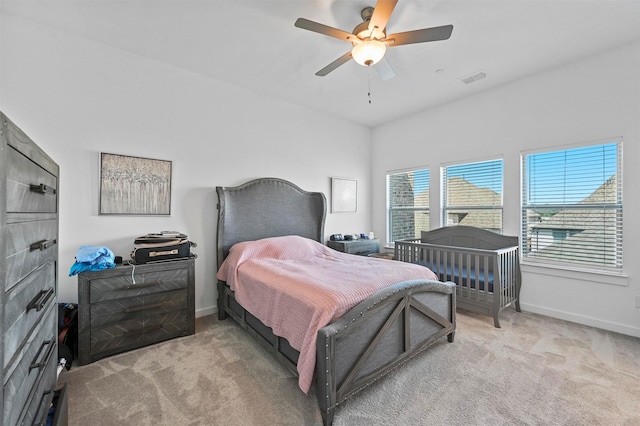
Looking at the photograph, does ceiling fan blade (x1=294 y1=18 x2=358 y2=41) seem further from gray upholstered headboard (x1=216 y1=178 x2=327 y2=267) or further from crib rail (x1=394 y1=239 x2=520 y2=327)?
crib rail (x1=394 y1=239 x2=520 y2=327)

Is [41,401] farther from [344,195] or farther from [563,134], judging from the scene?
[563,134]

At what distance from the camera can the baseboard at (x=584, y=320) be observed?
2732mm

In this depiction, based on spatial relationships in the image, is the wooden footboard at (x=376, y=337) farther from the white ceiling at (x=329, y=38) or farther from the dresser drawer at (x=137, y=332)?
the white ceiling at (x=329, y=38)

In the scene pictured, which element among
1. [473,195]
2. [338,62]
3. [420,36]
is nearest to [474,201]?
[473,195]

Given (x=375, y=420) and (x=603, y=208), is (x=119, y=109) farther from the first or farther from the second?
(x=603, y=208)

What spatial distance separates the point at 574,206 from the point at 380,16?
3068mm

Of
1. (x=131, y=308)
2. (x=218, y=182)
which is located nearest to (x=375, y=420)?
(x=131, y=308)

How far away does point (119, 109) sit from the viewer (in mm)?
2795

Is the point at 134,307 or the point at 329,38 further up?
the point at 329,38

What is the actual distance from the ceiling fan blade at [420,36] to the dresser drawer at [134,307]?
114 inches

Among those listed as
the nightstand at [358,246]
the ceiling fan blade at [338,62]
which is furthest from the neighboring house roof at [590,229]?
the ceiling fan blade at [338,62]

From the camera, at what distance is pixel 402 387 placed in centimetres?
194

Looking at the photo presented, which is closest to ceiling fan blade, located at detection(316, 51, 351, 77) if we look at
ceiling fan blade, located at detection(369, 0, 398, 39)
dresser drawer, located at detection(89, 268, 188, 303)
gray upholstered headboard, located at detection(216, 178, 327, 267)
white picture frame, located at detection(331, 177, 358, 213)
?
ceiling fan blade, located at detection(369, 0, 398, 39)

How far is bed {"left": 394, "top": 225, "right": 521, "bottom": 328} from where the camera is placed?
300cm
